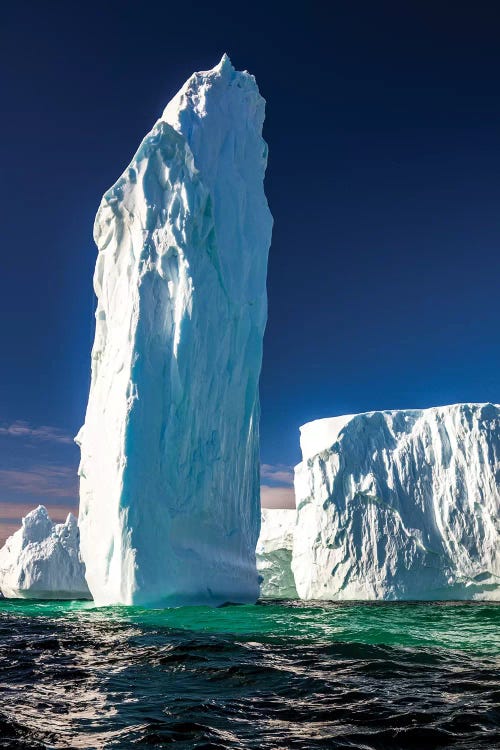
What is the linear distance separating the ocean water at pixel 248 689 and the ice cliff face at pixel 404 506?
57.0 ft

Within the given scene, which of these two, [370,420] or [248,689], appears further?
[370,420]

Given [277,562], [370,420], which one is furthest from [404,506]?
[277,562]


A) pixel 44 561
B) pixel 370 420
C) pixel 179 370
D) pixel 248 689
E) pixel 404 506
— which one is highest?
pixel 370 420

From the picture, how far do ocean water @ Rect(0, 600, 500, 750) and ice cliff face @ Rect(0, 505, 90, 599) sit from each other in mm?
30481

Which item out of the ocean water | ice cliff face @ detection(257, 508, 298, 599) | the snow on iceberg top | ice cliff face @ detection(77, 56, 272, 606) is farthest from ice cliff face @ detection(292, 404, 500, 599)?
the ocean water

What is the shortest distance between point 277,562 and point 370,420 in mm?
10507

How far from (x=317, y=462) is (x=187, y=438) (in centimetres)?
1280

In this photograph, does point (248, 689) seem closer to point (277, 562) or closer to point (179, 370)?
point (179, 370)

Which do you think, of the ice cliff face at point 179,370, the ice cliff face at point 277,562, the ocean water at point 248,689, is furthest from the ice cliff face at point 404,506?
the ocean water at point 248,689

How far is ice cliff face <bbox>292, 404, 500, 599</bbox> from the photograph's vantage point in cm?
2577

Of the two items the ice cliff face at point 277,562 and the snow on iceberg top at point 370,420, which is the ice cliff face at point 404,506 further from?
the ice cliff face at point 277,562

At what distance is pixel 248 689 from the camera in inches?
198

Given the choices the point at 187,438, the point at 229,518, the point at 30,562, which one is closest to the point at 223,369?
the point at 187,438

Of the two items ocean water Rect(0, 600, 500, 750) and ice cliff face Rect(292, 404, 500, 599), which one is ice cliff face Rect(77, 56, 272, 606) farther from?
ice cliff face Rect(292, 404, 500, 599)
